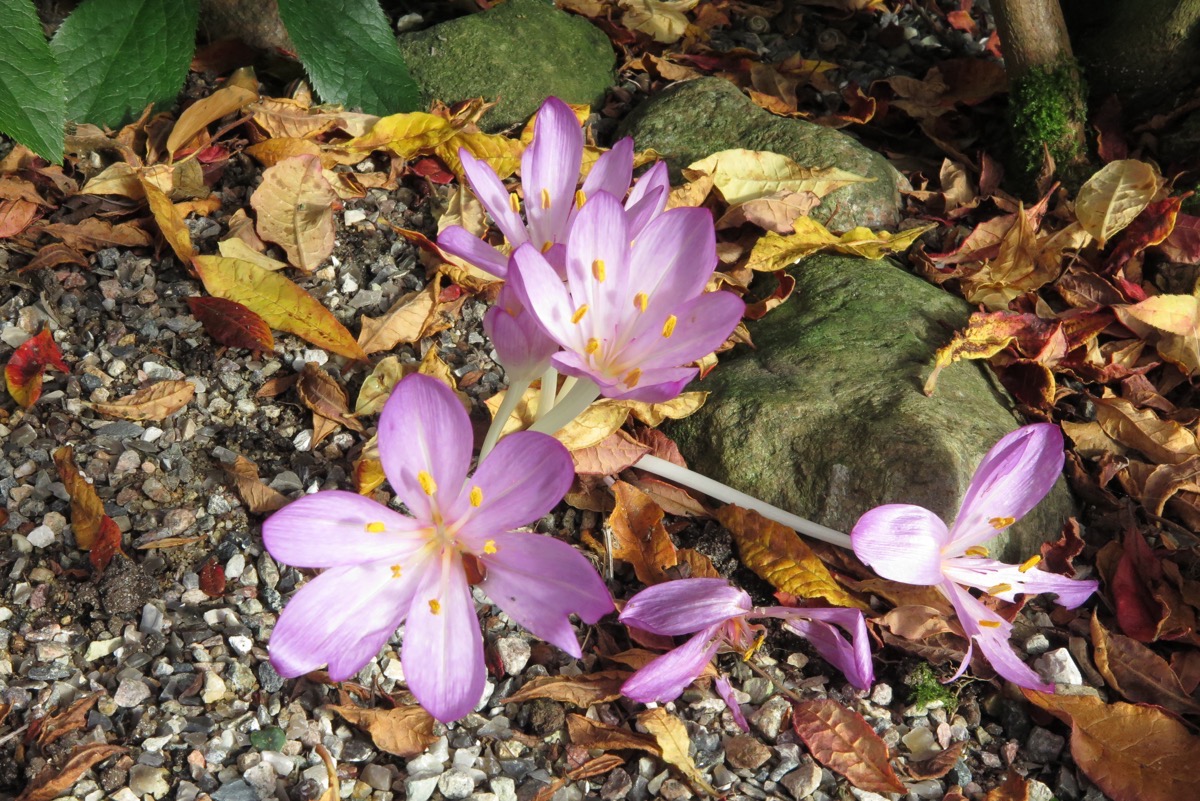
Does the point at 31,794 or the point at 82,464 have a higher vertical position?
the point at 82,464

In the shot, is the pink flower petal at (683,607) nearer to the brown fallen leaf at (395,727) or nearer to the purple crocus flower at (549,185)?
the brown fallen leaf at (395,727)


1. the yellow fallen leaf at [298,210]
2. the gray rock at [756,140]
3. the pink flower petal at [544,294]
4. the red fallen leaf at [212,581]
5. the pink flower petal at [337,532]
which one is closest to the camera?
the pink flower petal at [337,532]

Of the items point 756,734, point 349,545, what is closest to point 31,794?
point 349,545

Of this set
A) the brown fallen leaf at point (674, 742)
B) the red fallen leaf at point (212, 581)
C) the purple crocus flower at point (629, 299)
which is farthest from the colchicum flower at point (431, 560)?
the red fallen leaf at point (212, 581)

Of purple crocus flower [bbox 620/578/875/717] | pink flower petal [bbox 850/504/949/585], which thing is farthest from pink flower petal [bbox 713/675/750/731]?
pink flower petal [bbox 850/504/949/585]

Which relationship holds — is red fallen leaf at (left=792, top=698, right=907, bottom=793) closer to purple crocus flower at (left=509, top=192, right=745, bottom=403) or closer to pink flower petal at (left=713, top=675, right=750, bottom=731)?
pink flower petal at (left=713, top=675, right=750, bottom=731)

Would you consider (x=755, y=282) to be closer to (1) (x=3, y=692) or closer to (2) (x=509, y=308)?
(2) (x=509, y=308)
